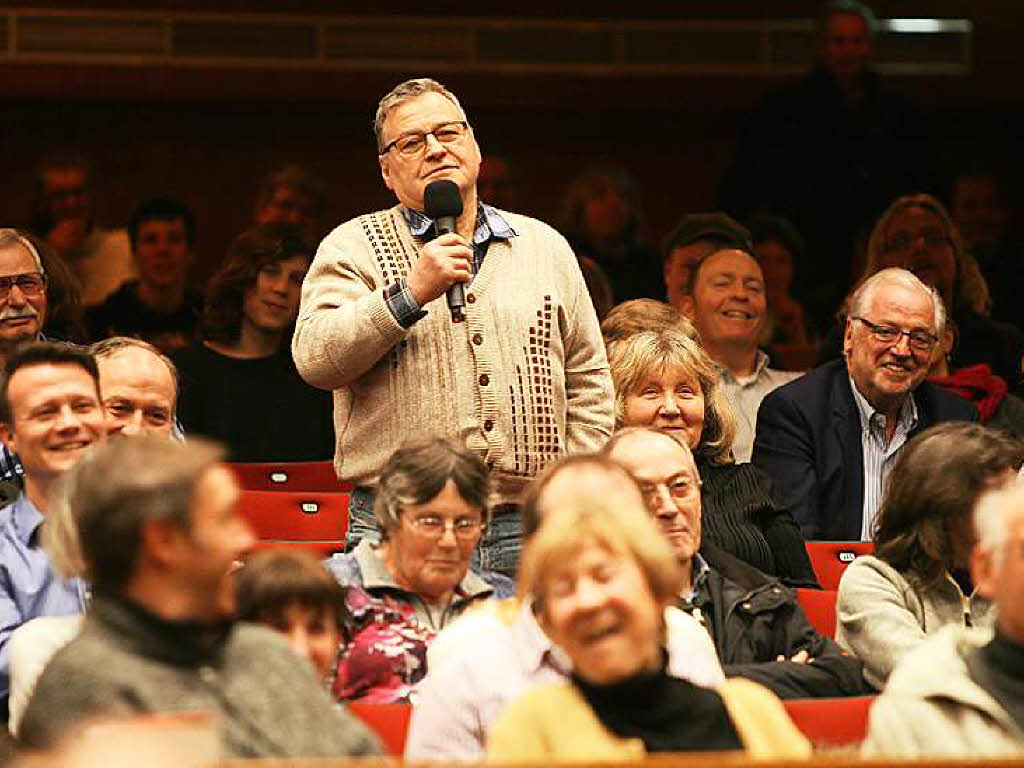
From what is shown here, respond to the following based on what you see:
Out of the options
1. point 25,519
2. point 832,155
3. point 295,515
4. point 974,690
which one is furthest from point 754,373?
point 974,690

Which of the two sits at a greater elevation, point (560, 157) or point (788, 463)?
point (560, 157)

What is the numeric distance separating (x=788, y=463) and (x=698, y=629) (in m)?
1.51

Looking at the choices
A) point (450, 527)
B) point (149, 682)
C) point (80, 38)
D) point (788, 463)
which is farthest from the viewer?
point (80, 38)

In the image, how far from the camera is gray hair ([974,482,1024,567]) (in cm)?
260

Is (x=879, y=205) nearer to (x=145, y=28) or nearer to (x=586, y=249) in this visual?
(x=586, y=249)

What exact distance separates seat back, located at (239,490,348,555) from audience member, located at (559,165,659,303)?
6.37 feet

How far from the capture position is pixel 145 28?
691cm

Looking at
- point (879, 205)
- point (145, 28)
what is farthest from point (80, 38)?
point (879, 205)

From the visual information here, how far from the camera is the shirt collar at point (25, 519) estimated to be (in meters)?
3.20

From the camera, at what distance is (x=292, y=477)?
4.71 metres

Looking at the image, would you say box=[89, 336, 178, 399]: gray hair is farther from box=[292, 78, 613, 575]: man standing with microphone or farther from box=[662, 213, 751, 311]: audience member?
box=[662, 213, 751, 311]: audience member

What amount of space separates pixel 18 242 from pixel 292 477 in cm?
80

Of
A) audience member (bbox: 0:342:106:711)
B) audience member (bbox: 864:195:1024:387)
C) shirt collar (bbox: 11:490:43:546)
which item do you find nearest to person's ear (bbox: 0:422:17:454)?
audience member (bbox: 0:342:106:711)

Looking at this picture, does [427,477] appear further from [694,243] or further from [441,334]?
[694,243]
